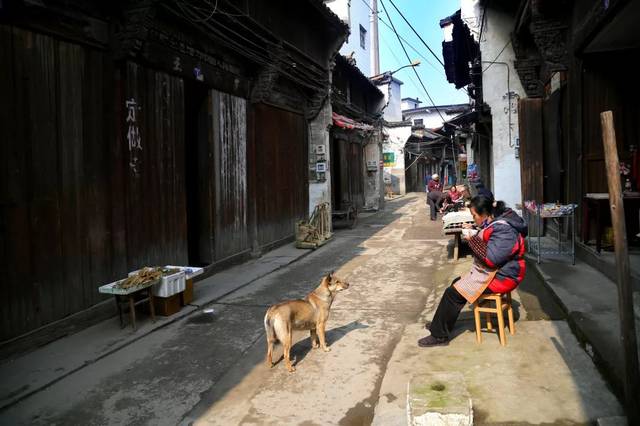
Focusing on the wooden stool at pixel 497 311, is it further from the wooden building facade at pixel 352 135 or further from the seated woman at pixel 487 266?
the wooden building facade at pixel 352 135

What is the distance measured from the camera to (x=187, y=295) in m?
6.88

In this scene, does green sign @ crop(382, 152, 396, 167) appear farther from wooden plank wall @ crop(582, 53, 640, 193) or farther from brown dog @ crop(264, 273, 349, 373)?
brown dog @ crop(264, 273, 349, 373)

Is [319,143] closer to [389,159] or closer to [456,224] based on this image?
Answer: [456,224]

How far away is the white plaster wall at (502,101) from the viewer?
12242 millimetres

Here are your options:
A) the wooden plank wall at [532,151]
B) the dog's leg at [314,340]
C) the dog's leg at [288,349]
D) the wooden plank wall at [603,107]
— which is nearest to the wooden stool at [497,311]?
the dog's leg at [314,340]

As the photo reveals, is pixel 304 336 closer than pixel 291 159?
Yes

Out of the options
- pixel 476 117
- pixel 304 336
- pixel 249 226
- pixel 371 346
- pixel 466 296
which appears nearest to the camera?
pixel 466 296

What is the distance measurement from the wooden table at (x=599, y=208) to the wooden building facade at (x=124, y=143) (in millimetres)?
6100

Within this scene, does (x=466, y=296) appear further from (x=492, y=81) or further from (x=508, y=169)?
(x=492, y=81)

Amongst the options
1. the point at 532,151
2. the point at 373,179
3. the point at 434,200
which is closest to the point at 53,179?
the point at 532,151

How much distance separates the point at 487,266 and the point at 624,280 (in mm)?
2001

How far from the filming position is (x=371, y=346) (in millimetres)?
5141

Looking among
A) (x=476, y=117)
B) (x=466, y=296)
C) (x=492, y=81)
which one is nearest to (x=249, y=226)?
(x=466, y=296)

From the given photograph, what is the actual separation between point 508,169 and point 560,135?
3757 mm
